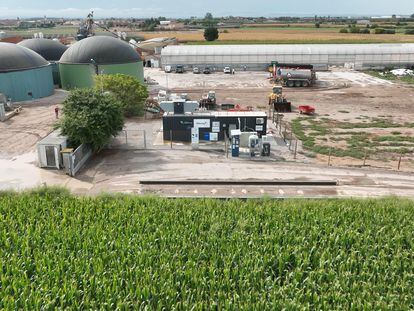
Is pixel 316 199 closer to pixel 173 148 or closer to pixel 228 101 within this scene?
pixel 173 148

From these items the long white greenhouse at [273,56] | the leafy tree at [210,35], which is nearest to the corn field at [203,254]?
the long white greenhouse at [273,56]

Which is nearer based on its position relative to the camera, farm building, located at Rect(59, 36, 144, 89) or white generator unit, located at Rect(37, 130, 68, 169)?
white generator unit, located at Rect(37, 130, 68, 169)

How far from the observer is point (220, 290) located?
1619 centimetres

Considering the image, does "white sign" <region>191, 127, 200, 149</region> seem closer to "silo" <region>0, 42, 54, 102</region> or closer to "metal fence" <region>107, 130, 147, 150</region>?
"metal fence" <region>107, 130, 147, 150</region>

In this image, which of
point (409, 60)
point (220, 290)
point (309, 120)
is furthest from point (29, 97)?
point (409, 60)

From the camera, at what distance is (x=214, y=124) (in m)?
35.8

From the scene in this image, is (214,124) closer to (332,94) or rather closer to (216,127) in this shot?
(216,127)

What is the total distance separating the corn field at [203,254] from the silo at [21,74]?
3200 centimetres

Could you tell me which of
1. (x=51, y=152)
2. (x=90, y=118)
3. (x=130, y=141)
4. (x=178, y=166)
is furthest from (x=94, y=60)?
(x=178, y=166)

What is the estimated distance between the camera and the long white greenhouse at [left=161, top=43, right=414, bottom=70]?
79.2 metres

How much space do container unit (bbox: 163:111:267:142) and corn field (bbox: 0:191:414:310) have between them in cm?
1272

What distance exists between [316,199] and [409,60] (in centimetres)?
6543

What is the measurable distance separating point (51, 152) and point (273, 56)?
57.0 meters

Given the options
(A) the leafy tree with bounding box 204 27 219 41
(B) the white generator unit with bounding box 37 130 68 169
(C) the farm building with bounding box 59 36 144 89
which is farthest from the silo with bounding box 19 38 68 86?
(A) the leafy tree with bounding box 204 27 219 41
